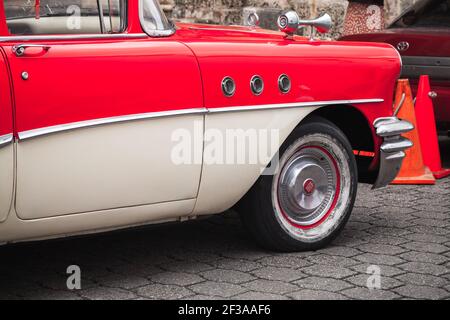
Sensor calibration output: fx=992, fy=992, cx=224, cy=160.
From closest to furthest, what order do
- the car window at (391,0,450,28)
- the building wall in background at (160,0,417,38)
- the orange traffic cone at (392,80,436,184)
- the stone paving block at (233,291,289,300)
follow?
1. the stone paving block at (233,291,289,300)
2. the orange traffic cone at (392,80,436,184)
3. the car window at (391,0,450,28)
4. the building wall in background at (160,0,417,38)

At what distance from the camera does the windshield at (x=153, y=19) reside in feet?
15.6

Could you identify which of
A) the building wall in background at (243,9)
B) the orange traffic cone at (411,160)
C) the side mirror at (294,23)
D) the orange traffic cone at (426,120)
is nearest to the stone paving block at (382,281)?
the side mirror at (294,23)

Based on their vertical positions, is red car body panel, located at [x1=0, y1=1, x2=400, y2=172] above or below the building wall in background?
above

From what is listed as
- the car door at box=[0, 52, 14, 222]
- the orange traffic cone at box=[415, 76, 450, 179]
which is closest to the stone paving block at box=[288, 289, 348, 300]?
the car door at box=[0, 52, 14, 222]

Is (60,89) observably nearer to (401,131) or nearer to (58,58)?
(58,58)

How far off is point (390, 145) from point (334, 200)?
455mm

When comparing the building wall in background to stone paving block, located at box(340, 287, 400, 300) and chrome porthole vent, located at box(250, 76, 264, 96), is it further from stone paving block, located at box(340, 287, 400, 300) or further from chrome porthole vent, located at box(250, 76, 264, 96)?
stone paving block, located at box(340, 287, 400, 300)

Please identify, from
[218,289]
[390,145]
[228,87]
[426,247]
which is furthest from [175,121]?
[426,247]

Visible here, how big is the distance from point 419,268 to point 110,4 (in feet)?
6.65

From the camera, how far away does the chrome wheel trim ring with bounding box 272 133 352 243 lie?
518 centimetres

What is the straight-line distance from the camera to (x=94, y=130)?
4305mm

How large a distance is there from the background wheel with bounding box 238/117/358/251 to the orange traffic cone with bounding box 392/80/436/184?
230cm

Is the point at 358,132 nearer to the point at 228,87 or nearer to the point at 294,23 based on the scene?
the point at 294,23
